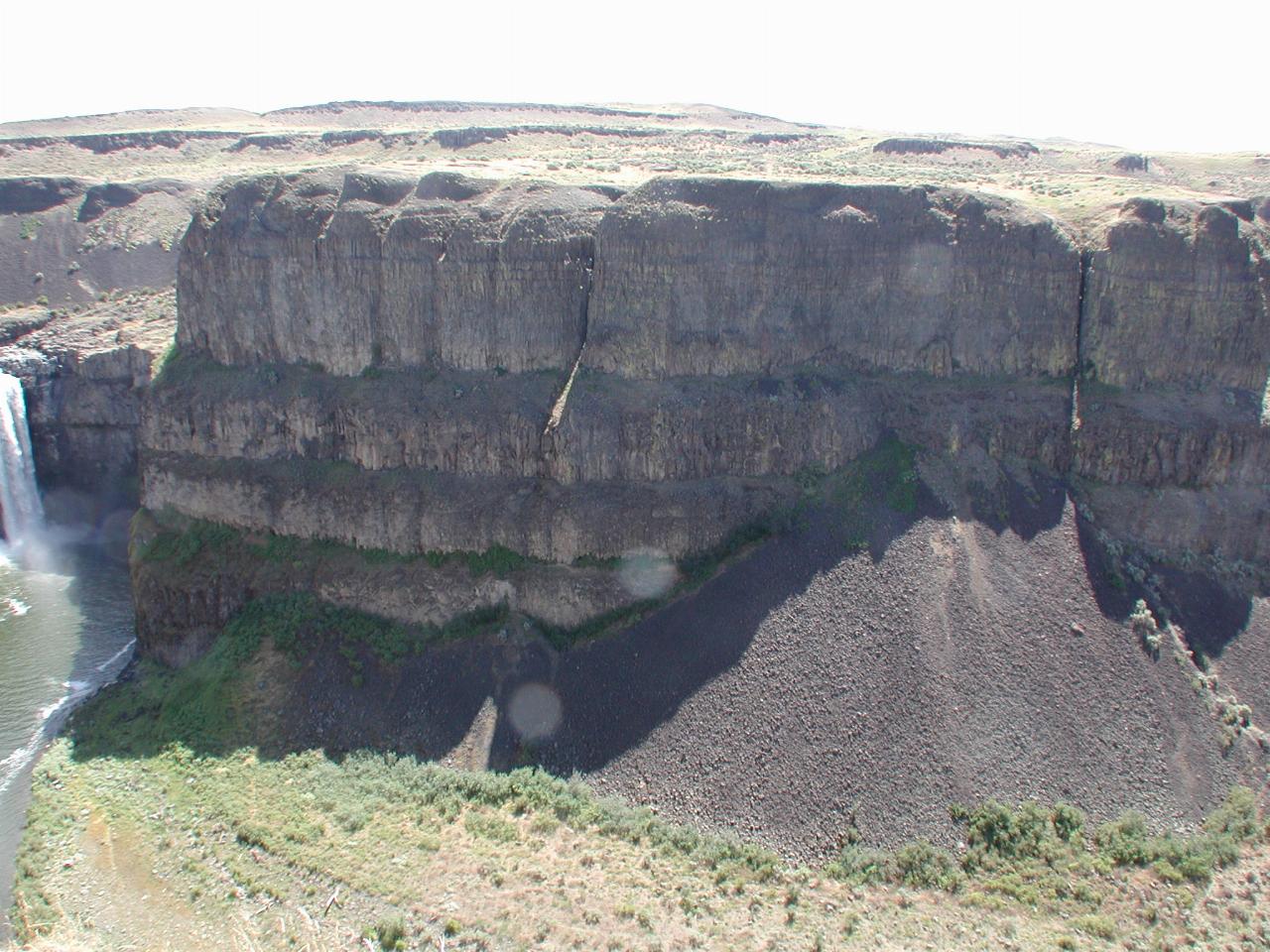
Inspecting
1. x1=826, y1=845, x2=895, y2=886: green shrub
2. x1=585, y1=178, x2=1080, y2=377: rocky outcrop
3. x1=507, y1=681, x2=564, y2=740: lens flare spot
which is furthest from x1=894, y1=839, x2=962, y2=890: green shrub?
x1=585, y1=178, x2=1080, y2=377: rocky outcrop

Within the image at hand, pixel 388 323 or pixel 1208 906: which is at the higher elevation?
pixel 388 323

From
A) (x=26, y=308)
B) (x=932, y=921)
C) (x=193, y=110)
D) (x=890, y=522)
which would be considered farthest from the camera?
(x=193, y=110)

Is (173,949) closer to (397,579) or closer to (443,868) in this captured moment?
(443,868)

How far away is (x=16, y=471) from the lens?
1668 inches

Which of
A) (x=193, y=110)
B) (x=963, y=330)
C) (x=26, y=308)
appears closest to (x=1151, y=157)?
(x=963, y=330)

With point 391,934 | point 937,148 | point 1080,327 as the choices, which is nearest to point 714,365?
point 1080,327

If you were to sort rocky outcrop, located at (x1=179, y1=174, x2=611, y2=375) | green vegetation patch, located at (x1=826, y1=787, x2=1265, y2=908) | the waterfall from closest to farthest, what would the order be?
green vegetation patch, located at (x1=826, y1=787, x2=1265, y2=908)
rocky outcrop, located at (x1=179, y1=174, x2=611, y2=375)
the waterfall

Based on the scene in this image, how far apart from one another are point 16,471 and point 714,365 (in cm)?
3188

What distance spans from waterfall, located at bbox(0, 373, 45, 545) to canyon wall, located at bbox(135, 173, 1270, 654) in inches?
500

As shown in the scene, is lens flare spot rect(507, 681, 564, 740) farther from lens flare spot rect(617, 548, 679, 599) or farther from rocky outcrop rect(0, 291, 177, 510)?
rocky outcrop rect(0, 291, 177, 510)

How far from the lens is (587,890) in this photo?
878 inches

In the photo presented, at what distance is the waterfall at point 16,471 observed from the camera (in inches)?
1650

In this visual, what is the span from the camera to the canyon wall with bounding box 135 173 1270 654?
103 feet

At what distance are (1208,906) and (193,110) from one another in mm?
101069
